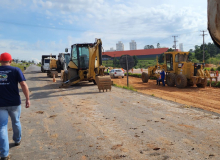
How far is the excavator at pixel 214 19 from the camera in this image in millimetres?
1624

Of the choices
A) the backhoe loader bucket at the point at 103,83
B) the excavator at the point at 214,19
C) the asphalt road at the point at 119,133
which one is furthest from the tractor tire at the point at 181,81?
the excavator at the point at 214,19

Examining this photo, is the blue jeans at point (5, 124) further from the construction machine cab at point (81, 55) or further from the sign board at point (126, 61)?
the sign board at point (126, 61)

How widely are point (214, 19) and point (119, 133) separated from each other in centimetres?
455

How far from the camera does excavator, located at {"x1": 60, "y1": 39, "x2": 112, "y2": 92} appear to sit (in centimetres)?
1545

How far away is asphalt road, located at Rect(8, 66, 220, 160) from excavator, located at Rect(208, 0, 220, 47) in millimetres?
3180

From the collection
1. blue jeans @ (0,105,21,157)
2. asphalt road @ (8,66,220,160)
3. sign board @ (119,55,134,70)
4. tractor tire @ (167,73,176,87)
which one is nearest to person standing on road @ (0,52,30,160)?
blue jeans @ (0,105,21,157)

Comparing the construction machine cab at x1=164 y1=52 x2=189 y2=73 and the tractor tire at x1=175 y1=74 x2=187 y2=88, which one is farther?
the construction machine cab at x1=164 y1=52 x2=189 y2=73

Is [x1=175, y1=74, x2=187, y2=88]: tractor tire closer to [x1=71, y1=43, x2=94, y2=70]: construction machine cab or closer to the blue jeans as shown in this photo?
[x1=71, y1=43, x2=94, y2=70]: construction machine cab

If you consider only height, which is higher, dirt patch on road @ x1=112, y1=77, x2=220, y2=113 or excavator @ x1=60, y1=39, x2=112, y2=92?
excavator @ x1=60, y1=39, x2=112, y2=92

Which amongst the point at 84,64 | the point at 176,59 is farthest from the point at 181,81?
the point at 84,64

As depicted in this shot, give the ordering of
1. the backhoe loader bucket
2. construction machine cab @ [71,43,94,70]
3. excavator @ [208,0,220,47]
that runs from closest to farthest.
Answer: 1. excavator @ [208,0,220,47]
2. the backhoe loader bucket
3. construction machine cab @ [71,43,94,70]

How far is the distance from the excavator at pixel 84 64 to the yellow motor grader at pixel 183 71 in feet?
23.6

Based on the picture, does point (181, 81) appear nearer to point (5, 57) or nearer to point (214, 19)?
point (5, 57)

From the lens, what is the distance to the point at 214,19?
1651 millimetres
